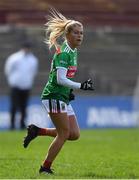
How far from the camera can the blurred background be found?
23375mm

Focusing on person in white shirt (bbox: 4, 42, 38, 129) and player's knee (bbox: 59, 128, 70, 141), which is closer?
player's knee (bbox: 59, 128, 70, 141)

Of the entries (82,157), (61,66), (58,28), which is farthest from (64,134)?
(82,157)

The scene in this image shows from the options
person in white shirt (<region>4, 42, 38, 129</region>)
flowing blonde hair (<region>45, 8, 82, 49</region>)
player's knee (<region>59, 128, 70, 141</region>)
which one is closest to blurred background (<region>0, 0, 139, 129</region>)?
person in white shirt (<region>4, 42, 38, 129</region>)

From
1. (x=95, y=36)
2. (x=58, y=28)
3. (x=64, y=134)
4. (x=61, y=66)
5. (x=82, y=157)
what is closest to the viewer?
(x=61, y=66)

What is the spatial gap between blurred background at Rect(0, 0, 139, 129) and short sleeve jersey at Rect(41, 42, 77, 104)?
12.5 m

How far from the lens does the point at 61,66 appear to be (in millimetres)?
10102

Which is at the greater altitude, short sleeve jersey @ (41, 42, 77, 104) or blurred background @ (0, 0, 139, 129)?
short sleeve jersey @ (41, 42, 77, 104)

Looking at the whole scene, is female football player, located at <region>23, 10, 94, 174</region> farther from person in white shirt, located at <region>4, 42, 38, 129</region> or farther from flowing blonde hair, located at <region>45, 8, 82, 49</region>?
person in white shirt, located at <region>4, 42, 38, 129</region>

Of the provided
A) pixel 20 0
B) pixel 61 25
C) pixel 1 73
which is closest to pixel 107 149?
pixel 61 25

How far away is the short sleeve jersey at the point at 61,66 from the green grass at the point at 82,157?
104 centimetres

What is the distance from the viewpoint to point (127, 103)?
23703mm

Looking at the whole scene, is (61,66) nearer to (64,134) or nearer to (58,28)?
(58,28)

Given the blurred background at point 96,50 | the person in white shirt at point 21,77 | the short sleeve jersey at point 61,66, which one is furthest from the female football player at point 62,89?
the blurred background at point 96,50

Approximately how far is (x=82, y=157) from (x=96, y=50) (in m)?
15.2
